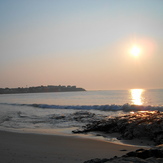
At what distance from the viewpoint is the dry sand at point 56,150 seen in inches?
253

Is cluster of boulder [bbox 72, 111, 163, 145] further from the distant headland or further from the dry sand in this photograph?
the distant headland

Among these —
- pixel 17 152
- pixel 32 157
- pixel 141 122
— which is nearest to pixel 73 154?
pixel 32 157

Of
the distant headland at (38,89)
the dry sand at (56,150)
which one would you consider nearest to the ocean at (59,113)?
the dry sand at (56,150)

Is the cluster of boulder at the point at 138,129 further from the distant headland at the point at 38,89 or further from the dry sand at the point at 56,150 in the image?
the distant headland at the point at 38,89

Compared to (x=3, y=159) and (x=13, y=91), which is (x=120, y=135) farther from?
(x=13, y=91)

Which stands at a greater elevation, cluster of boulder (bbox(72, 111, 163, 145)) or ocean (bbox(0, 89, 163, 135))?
cluster of boulder (bbox(72, 111, 163, 145))

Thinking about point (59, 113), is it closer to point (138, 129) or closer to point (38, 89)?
point (138, 129)

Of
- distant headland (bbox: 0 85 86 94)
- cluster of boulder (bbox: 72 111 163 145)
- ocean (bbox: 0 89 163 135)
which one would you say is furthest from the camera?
distant headland (bbox: 0 85 86 94)

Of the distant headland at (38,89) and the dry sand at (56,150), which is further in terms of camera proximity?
the distant headland at (38,89)

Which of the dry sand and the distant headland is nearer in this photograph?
the dry sand

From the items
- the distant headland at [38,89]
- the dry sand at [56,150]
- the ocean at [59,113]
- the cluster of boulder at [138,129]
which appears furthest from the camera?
the distant headland at [38,89]

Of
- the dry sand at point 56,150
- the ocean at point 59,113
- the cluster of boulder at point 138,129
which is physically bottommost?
the ocean at point 59,113

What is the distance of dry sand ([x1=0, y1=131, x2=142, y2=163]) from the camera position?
6436 millimetres

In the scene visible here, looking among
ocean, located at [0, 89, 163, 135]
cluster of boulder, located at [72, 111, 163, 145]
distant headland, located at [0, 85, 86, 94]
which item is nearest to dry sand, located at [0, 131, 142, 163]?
cluster of boulder, located at [72, 111, 163, 145]
